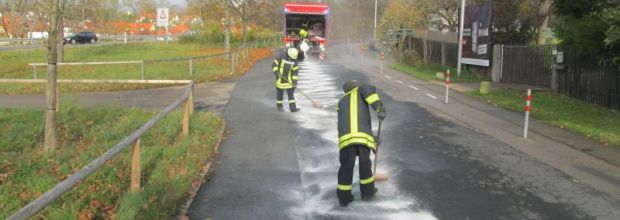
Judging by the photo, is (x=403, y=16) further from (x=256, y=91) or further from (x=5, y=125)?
(x=5, y=125)

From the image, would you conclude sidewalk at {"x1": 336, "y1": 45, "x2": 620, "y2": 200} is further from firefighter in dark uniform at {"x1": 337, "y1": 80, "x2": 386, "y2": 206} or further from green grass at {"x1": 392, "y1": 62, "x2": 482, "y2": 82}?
green grass at {"x1": 392, "y1": 62, "x2": 482, "y2": 82}

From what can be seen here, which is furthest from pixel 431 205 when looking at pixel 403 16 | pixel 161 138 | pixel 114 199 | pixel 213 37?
pixel 213 37

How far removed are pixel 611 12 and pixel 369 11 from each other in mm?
81288

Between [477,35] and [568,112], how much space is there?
33.7ft

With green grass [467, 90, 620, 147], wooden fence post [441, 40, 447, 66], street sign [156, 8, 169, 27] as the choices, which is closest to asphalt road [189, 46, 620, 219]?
green grass [467, 90, 620, 147]

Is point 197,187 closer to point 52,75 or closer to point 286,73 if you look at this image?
point 52,75

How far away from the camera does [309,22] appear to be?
3634cm

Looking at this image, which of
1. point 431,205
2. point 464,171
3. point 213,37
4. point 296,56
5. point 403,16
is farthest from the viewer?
point 213,37

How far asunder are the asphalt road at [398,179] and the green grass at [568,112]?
229cm

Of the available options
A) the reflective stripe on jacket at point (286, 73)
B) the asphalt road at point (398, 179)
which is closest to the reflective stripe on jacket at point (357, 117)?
the asphalt road at point (398, 179)

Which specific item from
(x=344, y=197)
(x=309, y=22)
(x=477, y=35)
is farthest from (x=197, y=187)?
(x=309, y=22)

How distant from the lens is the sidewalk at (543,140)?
7.77 meters

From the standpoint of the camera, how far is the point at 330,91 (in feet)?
56.3

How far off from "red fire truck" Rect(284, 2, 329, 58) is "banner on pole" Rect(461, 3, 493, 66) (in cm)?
1068
